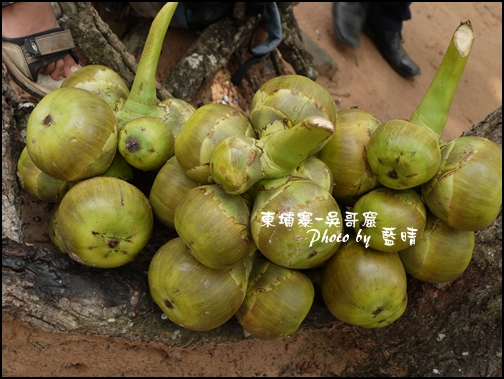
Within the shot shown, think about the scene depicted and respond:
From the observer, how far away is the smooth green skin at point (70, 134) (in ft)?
6.16

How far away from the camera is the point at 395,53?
629 centimetres

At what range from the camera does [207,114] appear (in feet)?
6.19

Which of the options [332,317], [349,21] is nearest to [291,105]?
[332,317]

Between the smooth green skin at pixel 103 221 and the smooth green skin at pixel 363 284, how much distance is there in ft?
2.73

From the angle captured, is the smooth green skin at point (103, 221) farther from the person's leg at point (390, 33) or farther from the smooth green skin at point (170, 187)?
the person's leg at point (390, 33)

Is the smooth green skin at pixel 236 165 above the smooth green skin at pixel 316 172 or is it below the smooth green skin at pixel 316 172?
above

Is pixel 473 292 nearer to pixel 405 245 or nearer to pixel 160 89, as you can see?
pixel 405 245

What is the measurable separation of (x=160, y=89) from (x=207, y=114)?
1.15 m

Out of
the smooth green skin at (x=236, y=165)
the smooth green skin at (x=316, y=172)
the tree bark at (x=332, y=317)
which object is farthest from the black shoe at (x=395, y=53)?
the smooth green skin at (x=236, y=165)

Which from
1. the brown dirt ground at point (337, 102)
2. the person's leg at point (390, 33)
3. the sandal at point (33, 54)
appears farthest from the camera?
the person's leg at point (390, 33)

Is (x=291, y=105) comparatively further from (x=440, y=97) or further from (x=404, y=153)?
(x=440, y=97)

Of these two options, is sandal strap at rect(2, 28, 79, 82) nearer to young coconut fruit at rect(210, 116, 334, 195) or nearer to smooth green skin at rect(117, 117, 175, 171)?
smooth green skin at rect(117, 117, 175, 171)

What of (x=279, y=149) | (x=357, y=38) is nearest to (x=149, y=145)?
(x=279, y=149)

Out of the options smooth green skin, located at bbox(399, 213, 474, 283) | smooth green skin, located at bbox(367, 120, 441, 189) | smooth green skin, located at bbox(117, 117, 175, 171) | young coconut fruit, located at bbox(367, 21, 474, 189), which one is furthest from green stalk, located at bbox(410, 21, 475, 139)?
smooth green skin, located at bbox(117, 117, 175, 171)
